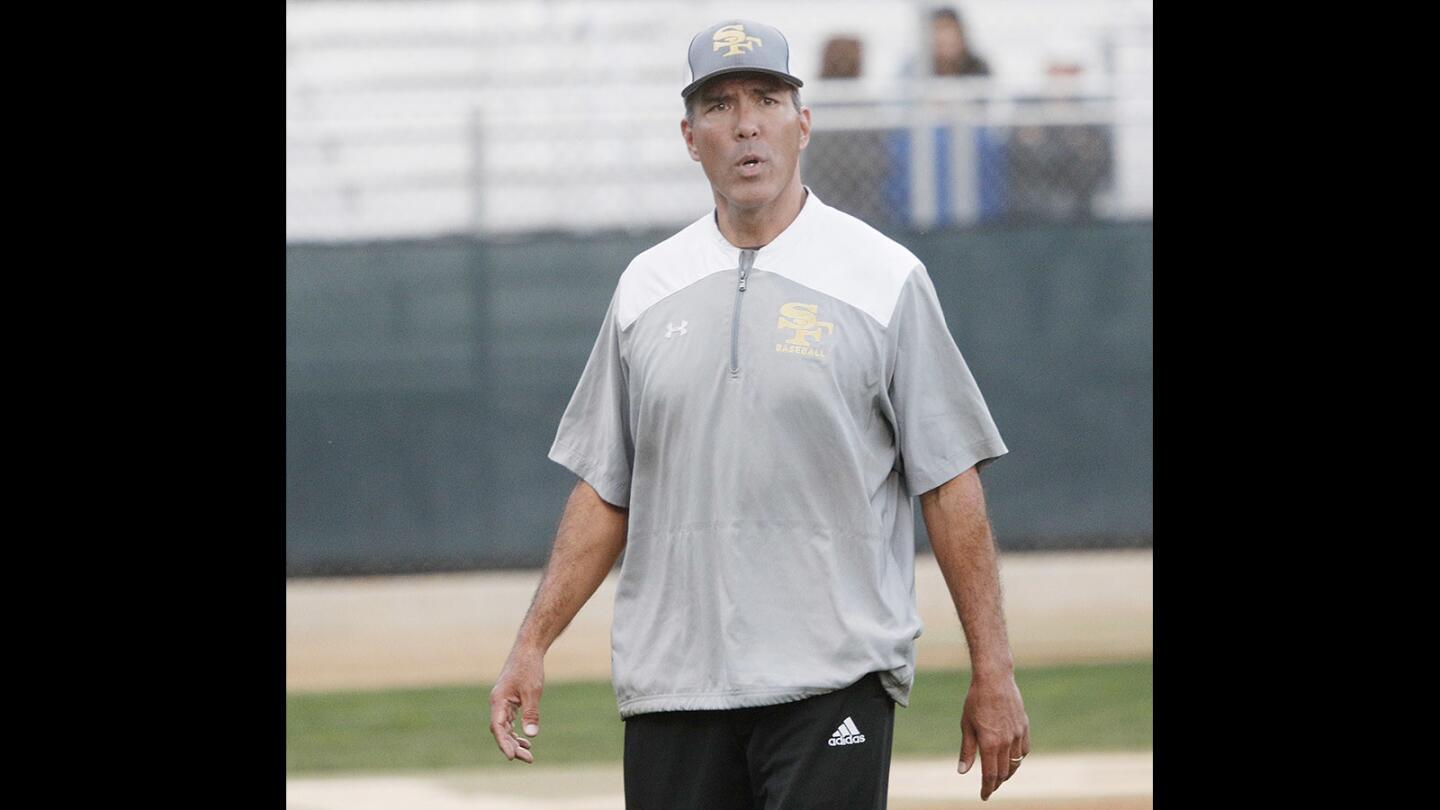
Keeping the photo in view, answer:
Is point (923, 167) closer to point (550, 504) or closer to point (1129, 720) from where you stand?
point (550, 504)

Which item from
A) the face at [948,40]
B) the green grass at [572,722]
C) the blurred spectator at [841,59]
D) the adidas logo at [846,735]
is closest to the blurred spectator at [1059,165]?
the face at [948,40]

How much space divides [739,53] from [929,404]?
828mm

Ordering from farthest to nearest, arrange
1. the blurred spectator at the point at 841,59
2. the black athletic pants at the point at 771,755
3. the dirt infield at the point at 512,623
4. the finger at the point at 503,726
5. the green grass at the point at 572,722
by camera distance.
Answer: the blurred spectator at the point at 841,59 < the dirt infield at the point at 512,623 < the green grass at the point at 572,722 < the finger at the point at 503,726 < the black athletic pants at the point at 771,755

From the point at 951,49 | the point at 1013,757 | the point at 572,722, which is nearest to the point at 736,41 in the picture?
the point at 1013,757

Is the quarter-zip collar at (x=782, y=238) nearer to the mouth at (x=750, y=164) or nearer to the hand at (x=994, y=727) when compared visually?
the mouth at (x=750, y=164)

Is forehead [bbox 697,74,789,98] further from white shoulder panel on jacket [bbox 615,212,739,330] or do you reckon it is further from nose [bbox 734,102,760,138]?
white shoulder panel on jacket [bbox 615,212,739,330]

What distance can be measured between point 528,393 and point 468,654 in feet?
6.91

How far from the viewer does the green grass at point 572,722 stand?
8.55 metres

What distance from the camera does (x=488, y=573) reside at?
12.8 m

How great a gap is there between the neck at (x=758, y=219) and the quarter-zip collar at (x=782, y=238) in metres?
0.01

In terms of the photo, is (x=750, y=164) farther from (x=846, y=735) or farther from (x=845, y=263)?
(x=846, y=735)

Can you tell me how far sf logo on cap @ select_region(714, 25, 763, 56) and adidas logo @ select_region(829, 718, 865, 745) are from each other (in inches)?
54.9

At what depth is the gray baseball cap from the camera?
4188 millimetres

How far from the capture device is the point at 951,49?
13.0m
